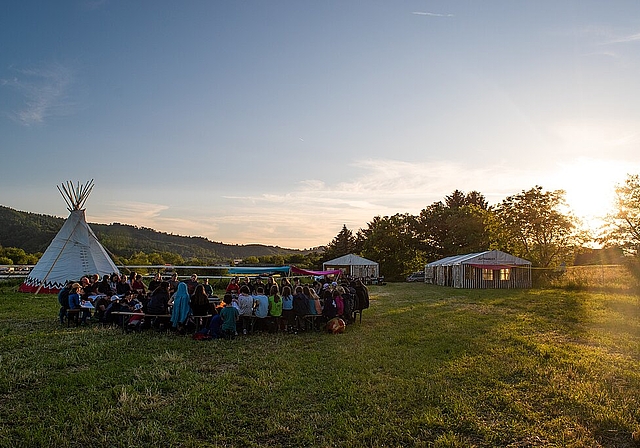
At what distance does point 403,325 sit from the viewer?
1173 centimetres

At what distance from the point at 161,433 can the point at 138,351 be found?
399cm

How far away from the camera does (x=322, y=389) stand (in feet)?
19.8

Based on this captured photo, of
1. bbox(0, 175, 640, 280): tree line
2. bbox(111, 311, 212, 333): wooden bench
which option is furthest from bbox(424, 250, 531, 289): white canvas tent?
bbox(111, 311, 212, 333): wooden bench

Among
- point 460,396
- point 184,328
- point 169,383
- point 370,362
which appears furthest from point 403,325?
point 169,383

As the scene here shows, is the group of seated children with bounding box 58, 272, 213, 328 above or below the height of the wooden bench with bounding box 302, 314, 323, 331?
above

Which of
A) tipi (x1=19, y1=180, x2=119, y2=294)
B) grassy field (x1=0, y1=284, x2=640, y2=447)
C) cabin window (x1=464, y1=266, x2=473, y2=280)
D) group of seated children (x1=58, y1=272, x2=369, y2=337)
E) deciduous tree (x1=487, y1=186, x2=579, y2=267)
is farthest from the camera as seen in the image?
deciduous tree (x1=487, y1=186, x2=579, y2=267)

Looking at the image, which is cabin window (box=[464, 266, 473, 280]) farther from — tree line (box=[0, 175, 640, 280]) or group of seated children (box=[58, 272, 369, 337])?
group of seated children (box=[58, 272, 369, 337])

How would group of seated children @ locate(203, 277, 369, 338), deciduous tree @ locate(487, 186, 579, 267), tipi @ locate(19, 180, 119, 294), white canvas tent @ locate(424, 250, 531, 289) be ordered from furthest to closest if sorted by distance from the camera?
deciduous tree @ locate(487, 186, 579, 267) → white canvas tent @ locate(424, 250, 531, 289) → tipi @ locate(19, 180, 119, 294) → group of seated children @ locate(203, 277, 369, 338)

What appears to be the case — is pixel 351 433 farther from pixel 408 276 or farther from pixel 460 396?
pixel 408 276

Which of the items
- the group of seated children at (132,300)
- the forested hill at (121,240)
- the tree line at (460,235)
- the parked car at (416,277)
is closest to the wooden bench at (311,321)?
the group of seated children at (132,300)

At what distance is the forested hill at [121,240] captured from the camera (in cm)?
5684

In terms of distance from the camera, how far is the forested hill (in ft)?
186

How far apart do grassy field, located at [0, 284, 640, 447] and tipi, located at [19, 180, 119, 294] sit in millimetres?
9619

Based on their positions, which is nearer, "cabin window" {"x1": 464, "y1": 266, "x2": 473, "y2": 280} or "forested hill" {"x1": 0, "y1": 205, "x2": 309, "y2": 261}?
"cabin window" {"x1": 464, "y1": 266, "x2": 473, "y2": 280}
